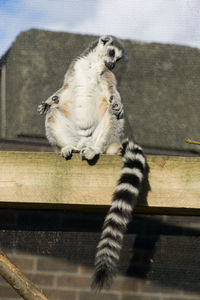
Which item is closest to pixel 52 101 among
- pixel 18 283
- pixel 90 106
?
pixel 90 106

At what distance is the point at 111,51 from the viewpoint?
2873 mm

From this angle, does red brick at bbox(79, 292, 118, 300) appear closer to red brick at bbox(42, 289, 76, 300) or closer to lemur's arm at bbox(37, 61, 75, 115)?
red brick at bbox(42, 289, 76, 300)

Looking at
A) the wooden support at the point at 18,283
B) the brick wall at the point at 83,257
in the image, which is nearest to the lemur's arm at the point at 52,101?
the brick wall at the point at 83,257

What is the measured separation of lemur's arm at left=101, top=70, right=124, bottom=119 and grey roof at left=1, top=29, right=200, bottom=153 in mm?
270

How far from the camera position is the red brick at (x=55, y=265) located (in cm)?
212

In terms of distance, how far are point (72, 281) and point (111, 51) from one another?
1.40 meters

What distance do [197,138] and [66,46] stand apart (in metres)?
1.00

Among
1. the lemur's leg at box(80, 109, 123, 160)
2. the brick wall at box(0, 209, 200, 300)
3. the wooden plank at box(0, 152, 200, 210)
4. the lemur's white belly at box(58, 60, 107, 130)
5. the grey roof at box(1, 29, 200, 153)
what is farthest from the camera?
the grey roof at box(1, 29, 200, 153)

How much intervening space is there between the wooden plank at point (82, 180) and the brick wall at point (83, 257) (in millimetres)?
387

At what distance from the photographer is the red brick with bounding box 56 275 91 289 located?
217 centimetres

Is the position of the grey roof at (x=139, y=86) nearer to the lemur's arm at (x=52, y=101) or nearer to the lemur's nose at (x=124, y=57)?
Answer: the lemur's nose at (x=124, y=57)

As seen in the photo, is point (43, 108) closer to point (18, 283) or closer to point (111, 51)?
point (111, 51)

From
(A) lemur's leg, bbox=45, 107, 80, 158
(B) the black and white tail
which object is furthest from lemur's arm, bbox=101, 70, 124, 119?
(B) the black and white tail

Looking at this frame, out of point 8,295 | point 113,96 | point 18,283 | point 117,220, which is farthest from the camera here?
point 113,96
